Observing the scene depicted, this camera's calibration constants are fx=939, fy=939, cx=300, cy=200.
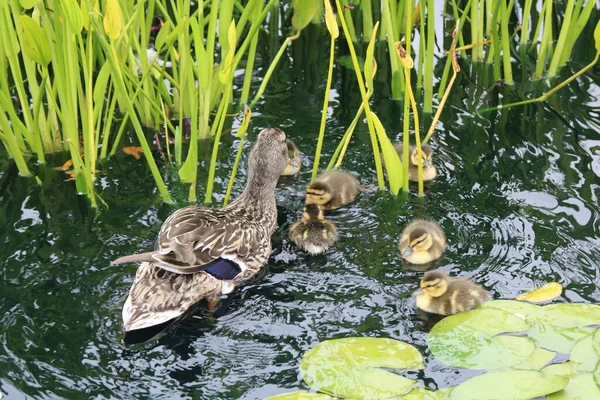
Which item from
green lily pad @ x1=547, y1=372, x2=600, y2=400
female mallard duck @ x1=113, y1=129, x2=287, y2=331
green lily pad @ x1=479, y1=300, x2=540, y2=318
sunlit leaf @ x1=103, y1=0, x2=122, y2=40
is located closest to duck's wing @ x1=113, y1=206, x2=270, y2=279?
female mallard duck @ x1=113, y1=129, x2=287, y2=331

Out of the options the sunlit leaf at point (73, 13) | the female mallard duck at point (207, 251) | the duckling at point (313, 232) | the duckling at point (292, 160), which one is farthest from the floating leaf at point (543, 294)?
the sunlit leaf at point (73, 13)

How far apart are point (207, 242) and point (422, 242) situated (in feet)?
3.86

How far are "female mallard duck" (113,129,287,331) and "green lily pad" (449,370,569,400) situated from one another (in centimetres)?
148

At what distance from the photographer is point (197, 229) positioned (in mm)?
5090

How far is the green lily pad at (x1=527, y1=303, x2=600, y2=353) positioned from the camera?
463 centimetres

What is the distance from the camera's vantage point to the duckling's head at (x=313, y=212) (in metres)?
5.44

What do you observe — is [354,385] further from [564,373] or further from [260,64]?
[260,64]

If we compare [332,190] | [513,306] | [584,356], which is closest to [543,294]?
[513,306]

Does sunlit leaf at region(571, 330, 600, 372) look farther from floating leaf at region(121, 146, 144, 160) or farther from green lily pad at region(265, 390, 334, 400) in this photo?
floating leaf at region(121, 146, 144, 160)

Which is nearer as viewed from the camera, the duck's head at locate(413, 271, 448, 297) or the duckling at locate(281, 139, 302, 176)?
the duck's head at locate(413, 271, 448, 297)

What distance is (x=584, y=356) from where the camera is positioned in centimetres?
452

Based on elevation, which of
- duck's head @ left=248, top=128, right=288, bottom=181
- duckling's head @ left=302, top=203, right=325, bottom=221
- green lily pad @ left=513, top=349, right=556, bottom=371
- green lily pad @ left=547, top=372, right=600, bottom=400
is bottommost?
green lily pad @ left=547, top=372, right=600, bottom=400

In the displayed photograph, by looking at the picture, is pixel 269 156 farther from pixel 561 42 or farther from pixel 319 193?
pixel 561 42

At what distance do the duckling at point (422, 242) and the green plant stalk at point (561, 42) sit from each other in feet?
7.64
